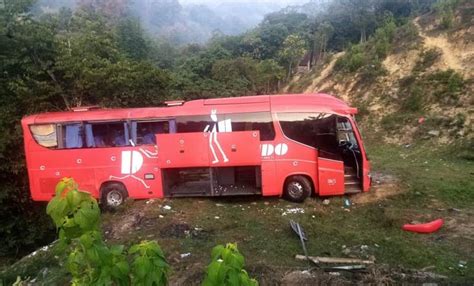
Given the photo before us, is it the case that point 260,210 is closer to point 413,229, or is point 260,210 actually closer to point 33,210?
point 413,229

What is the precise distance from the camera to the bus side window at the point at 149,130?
10.5 metres

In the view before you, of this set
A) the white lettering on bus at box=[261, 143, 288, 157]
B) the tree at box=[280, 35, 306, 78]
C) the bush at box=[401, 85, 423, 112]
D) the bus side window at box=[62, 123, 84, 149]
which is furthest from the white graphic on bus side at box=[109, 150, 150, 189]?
the tree at box=[280, 35, 306, 78]

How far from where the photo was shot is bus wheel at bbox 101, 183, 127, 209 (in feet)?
35.1

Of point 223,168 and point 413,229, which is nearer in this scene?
A: point 413,229

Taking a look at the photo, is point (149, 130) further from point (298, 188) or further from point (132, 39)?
point (132, 39)

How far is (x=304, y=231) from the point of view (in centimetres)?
811

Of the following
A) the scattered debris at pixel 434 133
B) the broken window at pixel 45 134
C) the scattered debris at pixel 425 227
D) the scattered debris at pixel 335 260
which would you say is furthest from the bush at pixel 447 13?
the broken window at pixel 45 134

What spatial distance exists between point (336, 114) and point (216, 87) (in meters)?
29.2

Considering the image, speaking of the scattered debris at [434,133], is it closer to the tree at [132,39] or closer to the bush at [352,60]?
the bush at [352,60]

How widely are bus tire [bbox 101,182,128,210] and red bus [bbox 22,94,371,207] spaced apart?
0.09 feet

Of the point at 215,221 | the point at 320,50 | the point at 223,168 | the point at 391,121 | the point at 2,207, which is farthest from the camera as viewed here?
the point at 320,50

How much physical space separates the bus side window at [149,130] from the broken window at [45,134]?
2202mm

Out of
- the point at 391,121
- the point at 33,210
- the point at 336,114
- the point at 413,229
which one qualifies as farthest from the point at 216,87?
the point at 413,229

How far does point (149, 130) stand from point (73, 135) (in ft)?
6.55
